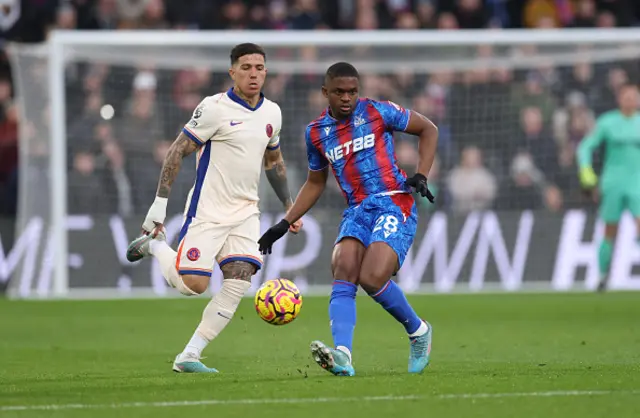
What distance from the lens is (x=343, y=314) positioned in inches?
322

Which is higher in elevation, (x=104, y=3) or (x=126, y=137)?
(x=104, y=3)

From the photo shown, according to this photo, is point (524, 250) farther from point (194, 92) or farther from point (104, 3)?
point (104, 3)

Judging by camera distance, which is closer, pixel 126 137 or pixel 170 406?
pixel 170 406

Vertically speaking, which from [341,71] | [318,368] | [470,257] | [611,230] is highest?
[341,71]

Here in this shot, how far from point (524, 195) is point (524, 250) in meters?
0.82

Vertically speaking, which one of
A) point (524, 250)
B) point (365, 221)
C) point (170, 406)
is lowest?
point (524, 250)

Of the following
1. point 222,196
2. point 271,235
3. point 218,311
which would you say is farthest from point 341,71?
point 218,311

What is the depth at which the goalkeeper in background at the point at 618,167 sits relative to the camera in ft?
55.5

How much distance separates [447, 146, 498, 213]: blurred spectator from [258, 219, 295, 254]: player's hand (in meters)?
10.2

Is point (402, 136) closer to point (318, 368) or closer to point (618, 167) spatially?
point (618, 167)

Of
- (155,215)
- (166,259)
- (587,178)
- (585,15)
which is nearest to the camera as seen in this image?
(155,215)

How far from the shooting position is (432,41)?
18.3 m

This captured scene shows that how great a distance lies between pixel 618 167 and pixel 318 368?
9.12 meters

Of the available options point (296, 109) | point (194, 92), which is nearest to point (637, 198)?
point (296, 109)
